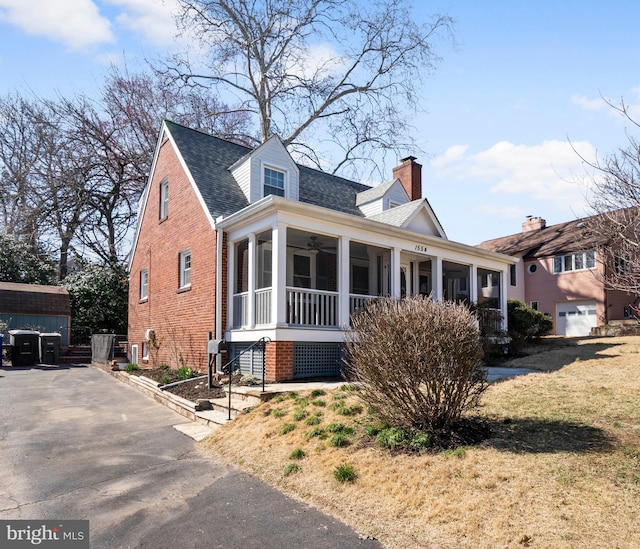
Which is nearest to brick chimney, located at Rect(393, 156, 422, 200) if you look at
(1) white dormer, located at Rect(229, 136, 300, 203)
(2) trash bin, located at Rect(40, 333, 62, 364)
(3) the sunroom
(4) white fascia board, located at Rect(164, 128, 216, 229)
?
(3) the sunroom

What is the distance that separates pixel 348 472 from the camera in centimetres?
505

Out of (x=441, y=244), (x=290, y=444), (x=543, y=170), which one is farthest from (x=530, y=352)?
(x=290, y=444)

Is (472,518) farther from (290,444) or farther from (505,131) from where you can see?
(505,131)

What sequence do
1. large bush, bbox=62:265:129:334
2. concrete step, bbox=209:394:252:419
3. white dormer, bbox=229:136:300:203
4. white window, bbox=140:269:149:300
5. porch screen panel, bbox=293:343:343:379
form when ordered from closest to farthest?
concrete step, bbox=209:394:252:419
porch screen panel, bbox=293:343:343:379
white dormer, bbox=229:136:300:203
white window, bbox=140:269:149:300
large bush, bbox=62:265:129:334

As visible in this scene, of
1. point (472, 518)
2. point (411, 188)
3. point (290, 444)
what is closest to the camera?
point (472, 518)

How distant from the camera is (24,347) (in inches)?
674

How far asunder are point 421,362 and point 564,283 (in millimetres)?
26143

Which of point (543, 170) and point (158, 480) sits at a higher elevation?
point (543, 170)

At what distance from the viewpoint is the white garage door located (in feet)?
87.9

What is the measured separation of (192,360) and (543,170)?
9.71 meters

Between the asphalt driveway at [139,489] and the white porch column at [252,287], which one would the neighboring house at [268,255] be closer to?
the white porch column at [252,287]

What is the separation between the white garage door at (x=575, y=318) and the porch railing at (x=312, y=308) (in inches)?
798

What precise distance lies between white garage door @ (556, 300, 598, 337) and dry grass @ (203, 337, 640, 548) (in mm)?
21601

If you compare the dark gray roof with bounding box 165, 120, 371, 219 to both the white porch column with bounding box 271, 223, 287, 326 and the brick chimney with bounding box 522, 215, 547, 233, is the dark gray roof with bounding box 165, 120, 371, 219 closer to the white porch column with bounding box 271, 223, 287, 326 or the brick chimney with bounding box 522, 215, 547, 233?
the white porch column with bounding box 271, 223, 287, 326
